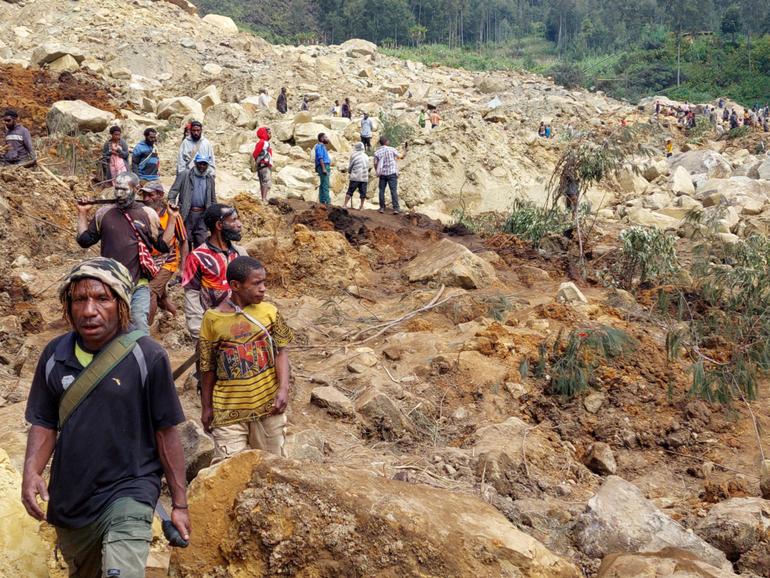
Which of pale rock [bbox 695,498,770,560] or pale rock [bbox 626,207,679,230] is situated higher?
pale rock [bbox 626,207,679,230]

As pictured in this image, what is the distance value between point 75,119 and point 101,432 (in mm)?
13756

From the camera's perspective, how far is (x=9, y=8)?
2898cm

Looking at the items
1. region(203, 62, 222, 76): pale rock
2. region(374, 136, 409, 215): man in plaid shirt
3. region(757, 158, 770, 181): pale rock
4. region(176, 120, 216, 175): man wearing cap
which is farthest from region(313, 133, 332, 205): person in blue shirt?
region(203, 62, 222, 76): pale rock

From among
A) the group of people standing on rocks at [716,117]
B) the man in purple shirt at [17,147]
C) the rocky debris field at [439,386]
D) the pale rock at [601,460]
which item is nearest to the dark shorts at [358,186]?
the rocky debris field at [439,386]

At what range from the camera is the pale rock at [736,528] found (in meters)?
3.28

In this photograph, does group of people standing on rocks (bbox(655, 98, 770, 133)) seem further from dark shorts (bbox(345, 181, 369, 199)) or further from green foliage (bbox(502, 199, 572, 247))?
dark shorts (bbox(345, 181, 369, 199))

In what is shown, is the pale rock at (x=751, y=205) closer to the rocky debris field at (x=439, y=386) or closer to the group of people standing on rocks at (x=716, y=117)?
the rocky debris field at (x=439, y=386)

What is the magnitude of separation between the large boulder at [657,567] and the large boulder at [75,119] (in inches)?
526

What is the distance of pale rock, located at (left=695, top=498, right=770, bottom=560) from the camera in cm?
328

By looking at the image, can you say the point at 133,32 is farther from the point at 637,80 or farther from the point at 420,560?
the point at 637,80

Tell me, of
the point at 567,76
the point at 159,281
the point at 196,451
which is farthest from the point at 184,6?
the point at 196,451

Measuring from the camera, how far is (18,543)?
268 cm

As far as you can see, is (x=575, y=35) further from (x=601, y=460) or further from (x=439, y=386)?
(x=601, y=460)

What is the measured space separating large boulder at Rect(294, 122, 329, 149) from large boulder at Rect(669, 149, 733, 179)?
9427mm
